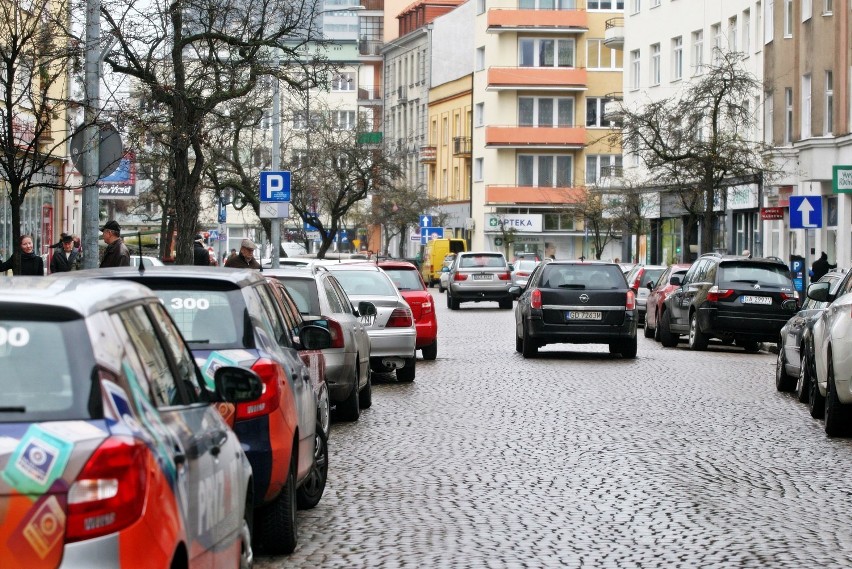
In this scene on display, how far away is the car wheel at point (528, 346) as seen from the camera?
27.5m

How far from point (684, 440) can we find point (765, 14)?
1641 inches

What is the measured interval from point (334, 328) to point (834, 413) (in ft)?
14.7

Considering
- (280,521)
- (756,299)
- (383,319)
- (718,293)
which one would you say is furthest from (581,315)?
(280,521)

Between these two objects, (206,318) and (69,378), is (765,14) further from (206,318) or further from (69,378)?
(69,378)

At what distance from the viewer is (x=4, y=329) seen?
5.04 metres

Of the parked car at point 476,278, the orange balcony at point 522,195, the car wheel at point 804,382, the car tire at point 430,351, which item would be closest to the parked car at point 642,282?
the parked car at point 476,278

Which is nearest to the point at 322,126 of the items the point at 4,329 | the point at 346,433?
the point at 346,433

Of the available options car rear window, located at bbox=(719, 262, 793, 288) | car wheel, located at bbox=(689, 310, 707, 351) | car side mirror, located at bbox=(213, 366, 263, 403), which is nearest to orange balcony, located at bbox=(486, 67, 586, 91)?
car wheel, located at bbox=(689, 310, 707, 351)

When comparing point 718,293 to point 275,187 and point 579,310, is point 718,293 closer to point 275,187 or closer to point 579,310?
point 579,310

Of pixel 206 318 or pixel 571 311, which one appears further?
pixel 571 311

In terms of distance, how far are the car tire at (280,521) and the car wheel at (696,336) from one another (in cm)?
2202

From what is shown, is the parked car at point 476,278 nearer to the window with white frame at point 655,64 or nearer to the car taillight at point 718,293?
the window with white frame at point 655,64

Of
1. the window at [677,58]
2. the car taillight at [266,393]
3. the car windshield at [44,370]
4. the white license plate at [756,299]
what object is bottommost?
the white license plate at [756,299]

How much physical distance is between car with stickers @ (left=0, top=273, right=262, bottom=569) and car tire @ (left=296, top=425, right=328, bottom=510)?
4703 millimetres
